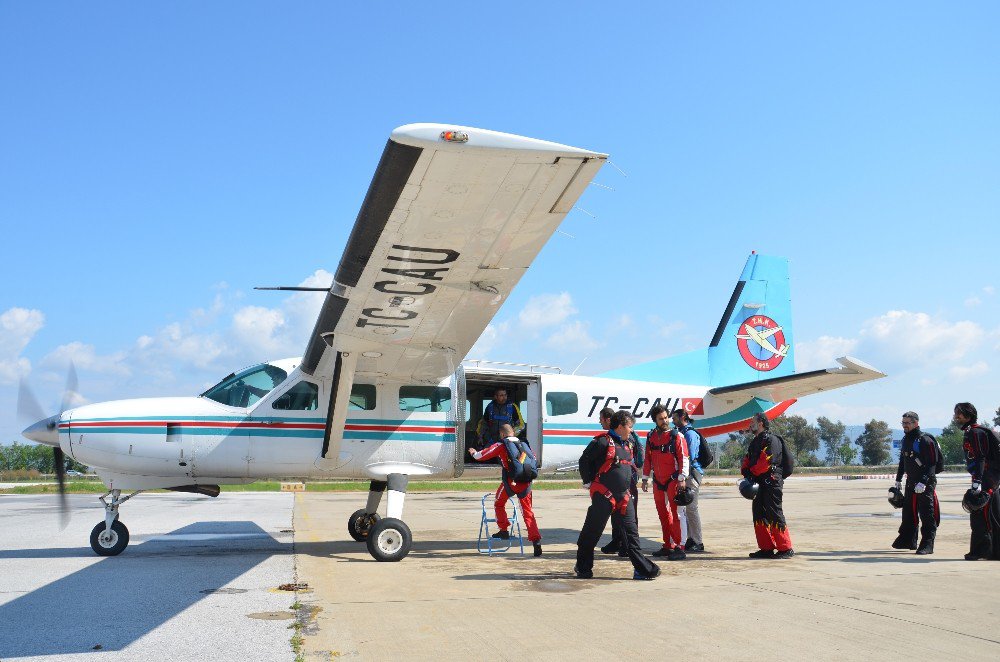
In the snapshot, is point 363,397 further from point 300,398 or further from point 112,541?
point 112,541

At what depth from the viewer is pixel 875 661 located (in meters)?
4.43

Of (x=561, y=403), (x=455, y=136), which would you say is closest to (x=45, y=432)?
(x=561, y=403)

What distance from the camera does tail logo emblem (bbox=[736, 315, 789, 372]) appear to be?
13.8 meters

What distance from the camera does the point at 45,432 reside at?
9.52 metres

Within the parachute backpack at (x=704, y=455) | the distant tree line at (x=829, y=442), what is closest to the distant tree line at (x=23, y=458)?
the distant tree line at (x=829, y=442)

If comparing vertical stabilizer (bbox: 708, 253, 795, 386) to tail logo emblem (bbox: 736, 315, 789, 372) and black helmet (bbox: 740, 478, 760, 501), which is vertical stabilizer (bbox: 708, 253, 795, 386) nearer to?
tail logo emblem (bbox: 736, 315, 789, 372)

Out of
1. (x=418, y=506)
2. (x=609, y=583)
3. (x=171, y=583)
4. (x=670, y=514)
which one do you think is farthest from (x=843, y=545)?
(x=418, y=506)

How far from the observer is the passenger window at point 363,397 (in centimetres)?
1021

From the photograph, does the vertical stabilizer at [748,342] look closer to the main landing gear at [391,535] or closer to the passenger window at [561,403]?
the passenger window at [561,403]

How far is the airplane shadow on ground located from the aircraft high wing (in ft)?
8.91

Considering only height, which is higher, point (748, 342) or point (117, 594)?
point (748, 342)

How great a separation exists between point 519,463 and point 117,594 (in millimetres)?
4692

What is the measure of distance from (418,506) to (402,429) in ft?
37.3

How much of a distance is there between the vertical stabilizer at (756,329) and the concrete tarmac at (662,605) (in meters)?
3.64
